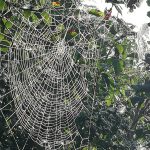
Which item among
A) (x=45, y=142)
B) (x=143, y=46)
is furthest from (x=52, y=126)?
(x=143, y=46)

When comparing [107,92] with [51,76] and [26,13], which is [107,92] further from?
[26,13]

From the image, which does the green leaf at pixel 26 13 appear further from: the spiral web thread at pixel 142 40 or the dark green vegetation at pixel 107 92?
the spiral web thread at pixel 142 40

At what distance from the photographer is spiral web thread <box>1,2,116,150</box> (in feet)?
10.1

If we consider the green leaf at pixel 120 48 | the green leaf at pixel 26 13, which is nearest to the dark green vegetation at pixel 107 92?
the green leaf at pixel 120 48

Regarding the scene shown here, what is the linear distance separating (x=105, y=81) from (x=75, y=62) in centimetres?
32

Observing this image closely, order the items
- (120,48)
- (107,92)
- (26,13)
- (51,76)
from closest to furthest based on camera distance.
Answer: (26,13)
(120,48)
(51,76)
(107,92)

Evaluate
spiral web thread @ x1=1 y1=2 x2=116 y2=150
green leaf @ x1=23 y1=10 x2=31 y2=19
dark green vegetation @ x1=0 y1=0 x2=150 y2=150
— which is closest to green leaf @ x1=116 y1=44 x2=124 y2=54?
dark green vegetation @ x1=0 y1=0 x2=150 y2=150

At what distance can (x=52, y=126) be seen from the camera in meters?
3.54

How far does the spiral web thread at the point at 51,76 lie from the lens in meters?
3.07

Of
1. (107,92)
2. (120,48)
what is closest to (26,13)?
(120,48)

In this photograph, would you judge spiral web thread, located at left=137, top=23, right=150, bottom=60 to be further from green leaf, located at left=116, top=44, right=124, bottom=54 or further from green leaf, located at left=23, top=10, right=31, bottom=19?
green leaf, located at left=23, top=10, right=31, bottom=19

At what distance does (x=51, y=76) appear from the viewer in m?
3.70

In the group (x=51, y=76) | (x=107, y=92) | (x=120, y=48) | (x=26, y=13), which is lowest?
(x=107, y=92)

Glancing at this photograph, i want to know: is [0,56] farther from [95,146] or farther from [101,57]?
[95,146]
